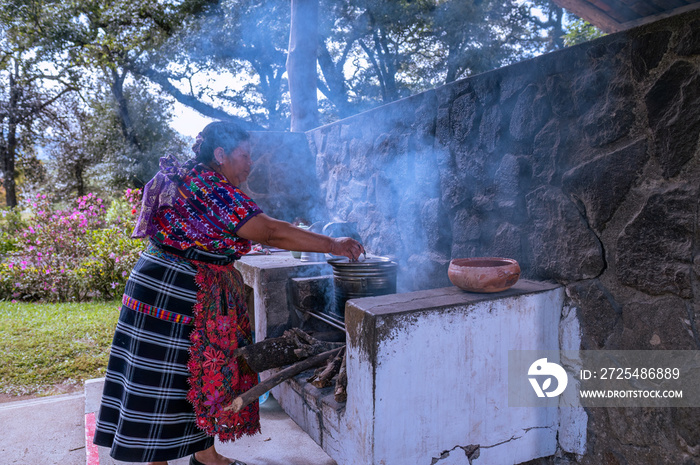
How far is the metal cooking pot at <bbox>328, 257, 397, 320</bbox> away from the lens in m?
3.11

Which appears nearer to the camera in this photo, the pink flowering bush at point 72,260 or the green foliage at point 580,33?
the pink flowering bush at point 72,260

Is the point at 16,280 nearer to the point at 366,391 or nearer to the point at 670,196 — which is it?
the point at 366,391

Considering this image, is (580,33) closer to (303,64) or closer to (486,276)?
(303,64)

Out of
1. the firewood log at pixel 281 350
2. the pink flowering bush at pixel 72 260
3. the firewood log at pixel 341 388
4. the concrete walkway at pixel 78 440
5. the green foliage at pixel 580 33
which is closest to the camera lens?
the firewood log at pixel 341 388

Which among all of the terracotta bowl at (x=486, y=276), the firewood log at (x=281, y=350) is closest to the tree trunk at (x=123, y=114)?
the firewood log at (x=281, y=350)

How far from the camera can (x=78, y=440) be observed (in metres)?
3.20

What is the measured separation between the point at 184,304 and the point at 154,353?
302 mm

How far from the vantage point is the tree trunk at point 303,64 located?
7.04 m

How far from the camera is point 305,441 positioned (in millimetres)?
3180

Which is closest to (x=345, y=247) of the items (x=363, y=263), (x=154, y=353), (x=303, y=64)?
(x=363, y=263)

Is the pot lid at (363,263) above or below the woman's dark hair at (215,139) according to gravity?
below

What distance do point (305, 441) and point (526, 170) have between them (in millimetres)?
2306

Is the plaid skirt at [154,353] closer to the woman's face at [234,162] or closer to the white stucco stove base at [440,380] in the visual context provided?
the woman's face at [234,162]

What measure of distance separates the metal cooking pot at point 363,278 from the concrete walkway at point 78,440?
935mm
